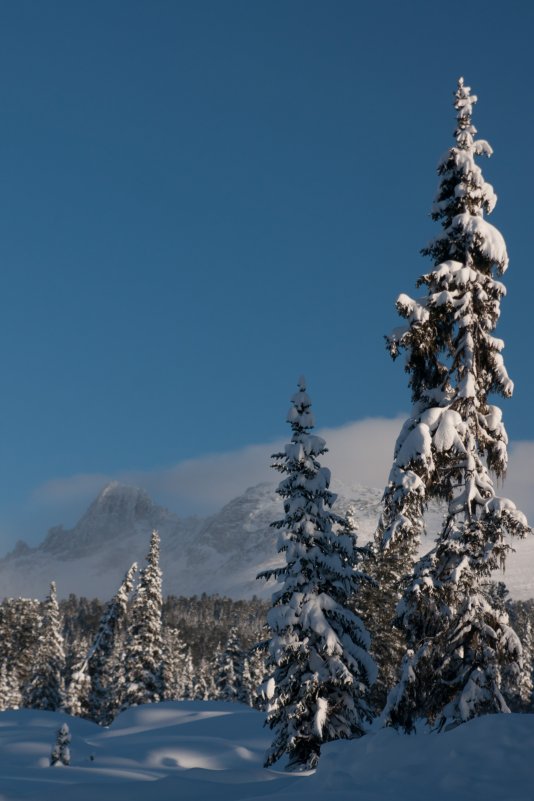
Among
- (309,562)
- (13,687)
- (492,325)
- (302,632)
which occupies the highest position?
(492,325)

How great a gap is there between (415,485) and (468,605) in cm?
241

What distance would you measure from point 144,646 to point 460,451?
45157mm

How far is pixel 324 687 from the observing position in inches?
846

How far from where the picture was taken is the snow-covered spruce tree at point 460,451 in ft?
45.2

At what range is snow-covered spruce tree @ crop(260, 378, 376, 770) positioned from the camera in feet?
69.3

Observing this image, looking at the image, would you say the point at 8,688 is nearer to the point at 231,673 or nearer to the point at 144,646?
the point at 231,673

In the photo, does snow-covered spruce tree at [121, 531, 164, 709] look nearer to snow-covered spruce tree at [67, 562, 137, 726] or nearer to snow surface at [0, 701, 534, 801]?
snow-covered spruce tree at [67, 562, 137, 726]

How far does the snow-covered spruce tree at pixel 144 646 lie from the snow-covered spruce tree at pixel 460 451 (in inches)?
1604

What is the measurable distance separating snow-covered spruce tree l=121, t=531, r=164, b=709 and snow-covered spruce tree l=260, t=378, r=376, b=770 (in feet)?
105

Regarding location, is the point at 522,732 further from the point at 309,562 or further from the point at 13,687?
the point at 13,687

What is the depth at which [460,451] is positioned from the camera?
563 inches

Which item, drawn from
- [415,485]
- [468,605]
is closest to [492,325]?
[415,485]

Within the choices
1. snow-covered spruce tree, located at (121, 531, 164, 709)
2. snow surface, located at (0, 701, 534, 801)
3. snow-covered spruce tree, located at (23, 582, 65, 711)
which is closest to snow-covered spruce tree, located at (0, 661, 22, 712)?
snow-covered spruce tree, located at (23, 582, 65, 711)

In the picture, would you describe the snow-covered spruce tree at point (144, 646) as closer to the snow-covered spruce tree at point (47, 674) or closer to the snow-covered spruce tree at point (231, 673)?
the snow-covered spruce tree at point (231, 673)
